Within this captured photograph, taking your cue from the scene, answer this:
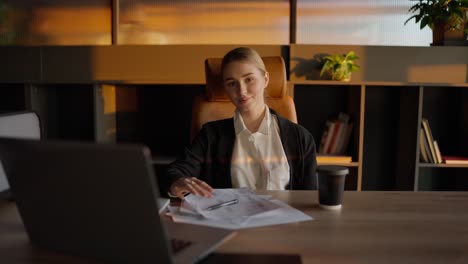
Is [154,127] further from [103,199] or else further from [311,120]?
[103,199]

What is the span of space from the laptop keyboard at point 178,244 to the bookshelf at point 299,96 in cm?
192

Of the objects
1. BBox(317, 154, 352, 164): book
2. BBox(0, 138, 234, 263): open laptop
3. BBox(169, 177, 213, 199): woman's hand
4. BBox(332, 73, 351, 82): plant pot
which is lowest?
BBox(317, 154, 352, 164): book

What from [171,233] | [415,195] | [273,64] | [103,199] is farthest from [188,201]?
[273,64]

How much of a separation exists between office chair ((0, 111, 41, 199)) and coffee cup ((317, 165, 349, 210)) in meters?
0.79

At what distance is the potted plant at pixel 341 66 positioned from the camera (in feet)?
8.53

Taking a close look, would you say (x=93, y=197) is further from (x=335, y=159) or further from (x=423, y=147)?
(x=423, y=147)

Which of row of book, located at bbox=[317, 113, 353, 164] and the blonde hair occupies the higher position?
the blonde hair

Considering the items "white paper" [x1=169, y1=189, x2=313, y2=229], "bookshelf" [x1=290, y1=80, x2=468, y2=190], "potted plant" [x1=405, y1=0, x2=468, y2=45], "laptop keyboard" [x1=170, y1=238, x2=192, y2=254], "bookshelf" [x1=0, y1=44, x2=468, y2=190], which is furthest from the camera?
"bookshelf" [x1=290, y1=80, x2=468, y2=190]

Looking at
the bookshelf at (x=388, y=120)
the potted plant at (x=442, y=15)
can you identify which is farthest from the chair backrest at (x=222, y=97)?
the potted plant at (x=442, y=15)

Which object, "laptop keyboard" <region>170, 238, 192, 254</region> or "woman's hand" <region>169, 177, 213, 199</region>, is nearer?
"laptop keyboard" <region>170, 238, 192, 254</region>

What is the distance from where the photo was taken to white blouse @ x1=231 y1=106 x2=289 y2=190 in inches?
64.9

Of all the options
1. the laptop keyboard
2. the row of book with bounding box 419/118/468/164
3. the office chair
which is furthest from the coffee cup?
the row of book with bounding box 419/118/468/164

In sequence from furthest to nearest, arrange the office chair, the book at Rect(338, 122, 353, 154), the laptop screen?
the book at Rect(338, 122, 353, 154)
the office chair
the laptop screen

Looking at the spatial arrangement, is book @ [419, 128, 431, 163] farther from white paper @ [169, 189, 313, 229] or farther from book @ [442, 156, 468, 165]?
white paper @ [169, 189, 313, 229]
